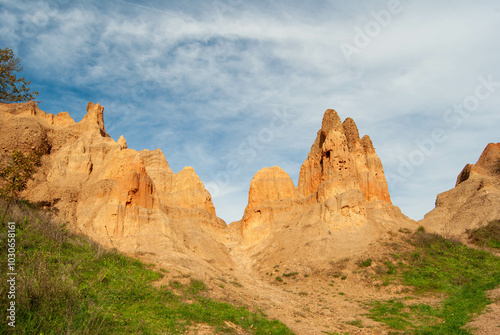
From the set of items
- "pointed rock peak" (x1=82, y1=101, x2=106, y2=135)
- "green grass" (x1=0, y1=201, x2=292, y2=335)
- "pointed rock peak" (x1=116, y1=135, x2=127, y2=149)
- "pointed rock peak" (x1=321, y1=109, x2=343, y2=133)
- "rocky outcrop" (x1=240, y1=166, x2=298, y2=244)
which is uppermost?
"pointed rock peak" (x1=321, y1=109, x2=343, y2=133)

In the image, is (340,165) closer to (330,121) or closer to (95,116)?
(330,121)

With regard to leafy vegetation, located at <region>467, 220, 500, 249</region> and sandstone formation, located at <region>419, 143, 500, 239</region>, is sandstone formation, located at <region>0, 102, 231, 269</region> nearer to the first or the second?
sandstone formation, located at <region>419, 143, 500, 239</region>

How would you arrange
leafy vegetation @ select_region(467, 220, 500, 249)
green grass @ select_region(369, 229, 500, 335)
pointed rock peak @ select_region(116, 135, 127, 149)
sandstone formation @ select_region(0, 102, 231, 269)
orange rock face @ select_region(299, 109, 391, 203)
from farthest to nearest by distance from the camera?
pointed rock peak @ select_region(116, 135, 127, 149) → orange rock face @ select_region(299, 109, 391, 203) → leafy vegetation @ select_region(467, 220, 500, 249) → sandstone formation @ select_region(0, 102, 231, 269) → green grass @ select_region(369, 229, 500, 335)

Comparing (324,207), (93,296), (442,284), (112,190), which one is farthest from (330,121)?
(93,296)

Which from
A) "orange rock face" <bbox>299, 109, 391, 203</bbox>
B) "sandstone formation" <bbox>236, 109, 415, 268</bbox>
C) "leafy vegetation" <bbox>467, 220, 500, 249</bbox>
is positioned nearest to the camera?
"sandstone formation" <bbox>236, 109, 415, 268</bbox>

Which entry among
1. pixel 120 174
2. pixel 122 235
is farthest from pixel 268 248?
pixel 120 174

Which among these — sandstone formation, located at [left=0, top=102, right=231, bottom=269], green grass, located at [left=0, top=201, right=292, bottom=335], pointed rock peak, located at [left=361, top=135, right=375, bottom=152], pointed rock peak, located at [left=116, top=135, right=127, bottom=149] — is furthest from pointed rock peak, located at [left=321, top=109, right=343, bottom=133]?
green grass, located at [left=0, top=201, right=292, bottom=335]

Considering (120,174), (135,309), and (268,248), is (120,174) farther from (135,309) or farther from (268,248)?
(135,309)

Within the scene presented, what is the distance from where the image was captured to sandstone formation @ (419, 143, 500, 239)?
48.0m

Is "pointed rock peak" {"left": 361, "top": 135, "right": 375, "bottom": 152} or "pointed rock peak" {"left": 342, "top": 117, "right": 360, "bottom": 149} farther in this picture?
"pointed rock peak" {"left": 361, "top": 135, "right": 375, "bottom": 152}

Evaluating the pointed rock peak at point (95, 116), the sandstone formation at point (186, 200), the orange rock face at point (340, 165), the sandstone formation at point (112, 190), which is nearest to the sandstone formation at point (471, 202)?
the sandstone formation at point (186, 200)

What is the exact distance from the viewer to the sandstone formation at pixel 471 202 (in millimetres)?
48031

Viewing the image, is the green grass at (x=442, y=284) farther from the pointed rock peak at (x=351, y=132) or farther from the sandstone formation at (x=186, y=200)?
the pointed rock peak at (x=351, y=132)

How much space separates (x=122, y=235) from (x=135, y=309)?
2478 centimetres
